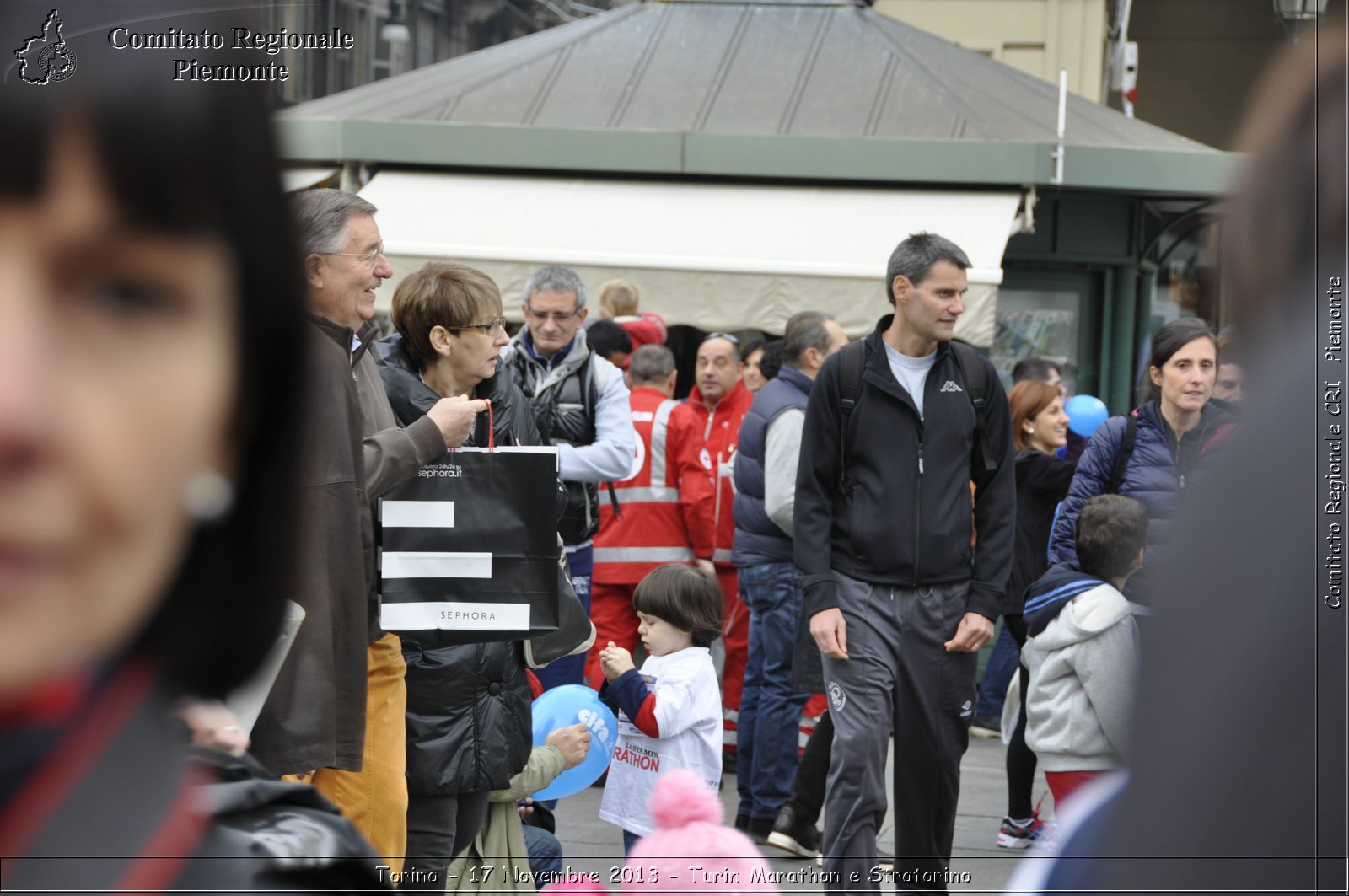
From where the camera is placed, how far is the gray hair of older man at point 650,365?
741 centimetres

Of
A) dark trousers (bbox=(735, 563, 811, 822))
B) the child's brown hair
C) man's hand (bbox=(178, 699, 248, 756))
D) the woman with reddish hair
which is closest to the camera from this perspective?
man's hand (bbox=(178, 699, 248, 756))

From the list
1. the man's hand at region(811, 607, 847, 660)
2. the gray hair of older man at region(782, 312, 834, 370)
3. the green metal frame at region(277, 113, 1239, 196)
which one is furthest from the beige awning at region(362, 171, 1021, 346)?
the man's hand at region(811, 607, 847, 660)

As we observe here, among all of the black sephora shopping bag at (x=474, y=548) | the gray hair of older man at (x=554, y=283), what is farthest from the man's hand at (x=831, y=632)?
the gray hair of older man at (x=554, y=283)

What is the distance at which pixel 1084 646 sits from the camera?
468 centimetres

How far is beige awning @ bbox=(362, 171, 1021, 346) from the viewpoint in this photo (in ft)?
31.7

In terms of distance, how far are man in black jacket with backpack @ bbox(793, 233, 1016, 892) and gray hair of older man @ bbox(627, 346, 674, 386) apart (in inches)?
96.8

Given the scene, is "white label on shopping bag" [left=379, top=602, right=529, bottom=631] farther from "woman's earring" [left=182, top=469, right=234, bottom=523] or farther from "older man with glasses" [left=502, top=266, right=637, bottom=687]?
"woman's earring" [left=182, top=469, right=234, bottom=523]

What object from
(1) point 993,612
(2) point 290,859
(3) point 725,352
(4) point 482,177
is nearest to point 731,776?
(3) point 725,352

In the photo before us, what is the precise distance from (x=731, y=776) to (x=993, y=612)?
276cm

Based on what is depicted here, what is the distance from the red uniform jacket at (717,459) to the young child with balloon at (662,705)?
204 centimetres

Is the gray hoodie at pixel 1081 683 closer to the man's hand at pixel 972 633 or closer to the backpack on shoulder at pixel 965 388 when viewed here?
the man's hand at pixel 972 633

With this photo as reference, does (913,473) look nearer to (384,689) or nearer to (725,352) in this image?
(384,689)

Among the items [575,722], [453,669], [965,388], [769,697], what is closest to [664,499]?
[769,697]

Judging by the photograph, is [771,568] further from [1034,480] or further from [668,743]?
[668,743]
